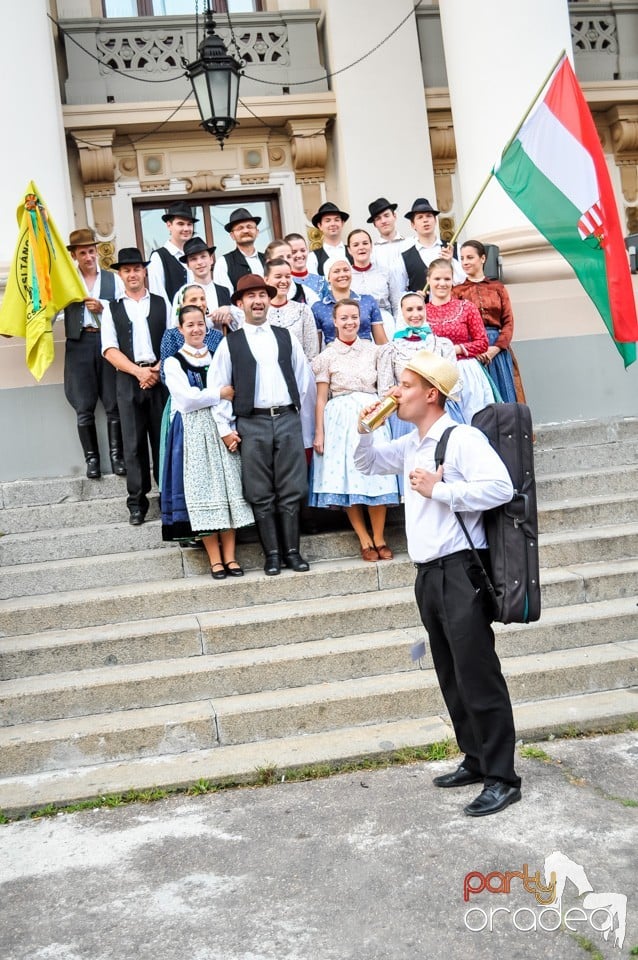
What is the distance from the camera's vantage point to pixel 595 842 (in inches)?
169

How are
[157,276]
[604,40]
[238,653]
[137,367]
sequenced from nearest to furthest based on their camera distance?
[238,653]
[137,367]
[157,276]
[604,40]

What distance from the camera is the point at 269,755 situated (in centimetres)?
555

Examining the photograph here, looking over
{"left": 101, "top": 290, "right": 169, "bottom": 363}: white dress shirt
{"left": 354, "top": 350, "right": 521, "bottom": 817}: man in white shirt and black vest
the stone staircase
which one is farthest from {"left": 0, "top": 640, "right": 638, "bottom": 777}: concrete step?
{"left": 101, "top": 290, "right": 169, "bottom": 363}: white dress shirt

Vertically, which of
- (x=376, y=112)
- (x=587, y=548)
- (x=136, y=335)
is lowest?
(x=587, y=548)

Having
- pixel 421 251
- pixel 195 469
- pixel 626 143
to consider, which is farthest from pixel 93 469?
pixel 626 143

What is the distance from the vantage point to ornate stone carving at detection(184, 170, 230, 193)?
13.5 metres

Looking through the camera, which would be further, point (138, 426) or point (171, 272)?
point (171, 272)

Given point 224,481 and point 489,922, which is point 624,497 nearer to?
point 224,481

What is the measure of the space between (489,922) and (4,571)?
4.38 metres

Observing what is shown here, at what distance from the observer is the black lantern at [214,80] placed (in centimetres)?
881

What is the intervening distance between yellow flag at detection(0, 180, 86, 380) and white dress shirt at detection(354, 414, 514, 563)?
13.3 feet

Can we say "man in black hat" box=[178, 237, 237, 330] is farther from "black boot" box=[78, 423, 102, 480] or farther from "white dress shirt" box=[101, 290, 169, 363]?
"black boot" box=[78, 423, 102, 480]

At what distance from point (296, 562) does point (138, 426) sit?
1601mm

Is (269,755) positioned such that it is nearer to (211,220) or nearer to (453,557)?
(453,557)
